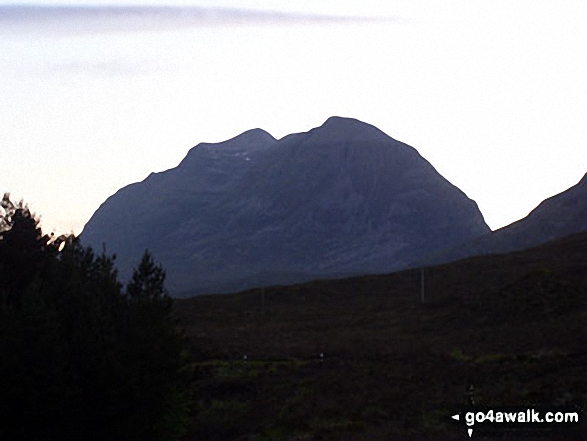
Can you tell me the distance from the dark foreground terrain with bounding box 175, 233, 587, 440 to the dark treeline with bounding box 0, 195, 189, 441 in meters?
4.48

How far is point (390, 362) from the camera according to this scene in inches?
2012

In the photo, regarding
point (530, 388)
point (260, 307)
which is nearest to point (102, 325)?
point (530, 388)

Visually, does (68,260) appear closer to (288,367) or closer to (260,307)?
(288,367)

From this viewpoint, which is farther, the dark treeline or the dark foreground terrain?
the dark foreground terrain

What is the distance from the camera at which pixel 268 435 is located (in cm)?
3494

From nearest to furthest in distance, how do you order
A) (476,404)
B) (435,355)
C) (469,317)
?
(476,404), (435,355), (469,317)

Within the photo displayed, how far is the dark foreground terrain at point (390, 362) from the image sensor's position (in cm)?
3303

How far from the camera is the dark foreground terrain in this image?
108ft

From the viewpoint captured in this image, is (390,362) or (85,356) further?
(390,362)

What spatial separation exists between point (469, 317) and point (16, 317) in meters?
50.8

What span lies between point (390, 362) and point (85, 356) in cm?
2223

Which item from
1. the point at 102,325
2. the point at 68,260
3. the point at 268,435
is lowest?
the point at 268,435

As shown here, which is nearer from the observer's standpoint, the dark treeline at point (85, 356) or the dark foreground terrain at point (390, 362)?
the dark treeline at point (85, 356)

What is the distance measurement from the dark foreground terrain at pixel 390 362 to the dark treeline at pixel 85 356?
14.7ft
